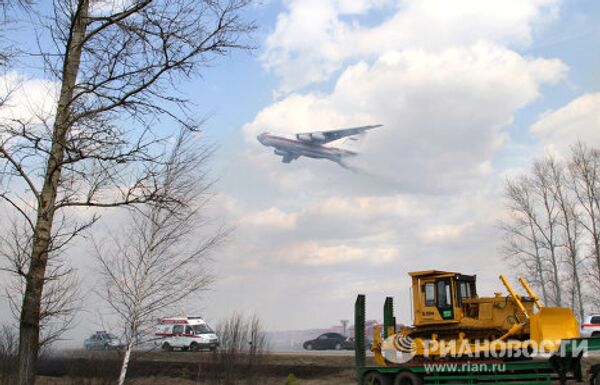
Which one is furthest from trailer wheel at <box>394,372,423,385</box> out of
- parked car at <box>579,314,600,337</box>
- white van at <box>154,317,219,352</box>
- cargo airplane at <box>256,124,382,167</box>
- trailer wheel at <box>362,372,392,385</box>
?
cargo airplane at <box>256,124,382,167</box>

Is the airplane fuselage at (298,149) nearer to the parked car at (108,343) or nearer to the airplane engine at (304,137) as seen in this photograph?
the airplane engine at (304,137)

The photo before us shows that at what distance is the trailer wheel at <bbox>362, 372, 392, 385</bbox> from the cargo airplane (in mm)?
57961

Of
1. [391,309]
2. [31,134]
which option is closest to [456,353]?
[391,309]

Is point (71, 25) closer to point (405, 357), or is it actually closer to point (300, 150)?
point (405, 357)

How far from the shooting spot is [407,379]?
18.0 m

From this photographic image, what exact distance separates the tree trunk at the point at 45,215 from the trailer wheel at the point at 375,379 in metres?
13.5

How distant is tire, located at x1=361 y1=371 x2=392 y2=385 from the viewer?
60.6ft

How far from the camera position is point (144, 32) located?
7.83m

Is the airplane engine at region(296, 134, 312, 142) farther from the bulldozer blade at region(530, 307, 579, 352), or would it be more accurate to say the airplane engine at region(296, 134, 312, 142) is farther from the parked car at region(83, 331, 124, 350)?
the parked car at region(83, 331, 124, 350)

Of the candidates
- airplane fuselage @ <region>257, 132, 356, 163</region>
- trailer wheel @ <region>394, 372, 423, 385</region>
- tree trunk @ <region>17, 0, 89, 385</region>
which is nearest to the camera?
tree trunk @ <region>17, 0, 89, 385</region>

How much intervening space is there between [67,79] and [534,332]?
1455 cm

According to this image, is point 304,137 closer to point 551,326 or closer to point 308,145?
point 308,145

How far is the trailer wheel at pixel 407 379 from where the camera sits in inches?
696

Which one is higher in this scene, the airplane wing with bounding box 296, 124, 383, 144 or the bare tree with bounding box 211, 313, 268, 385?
the airplane wing with bounding box 296, 124, 383, 144
